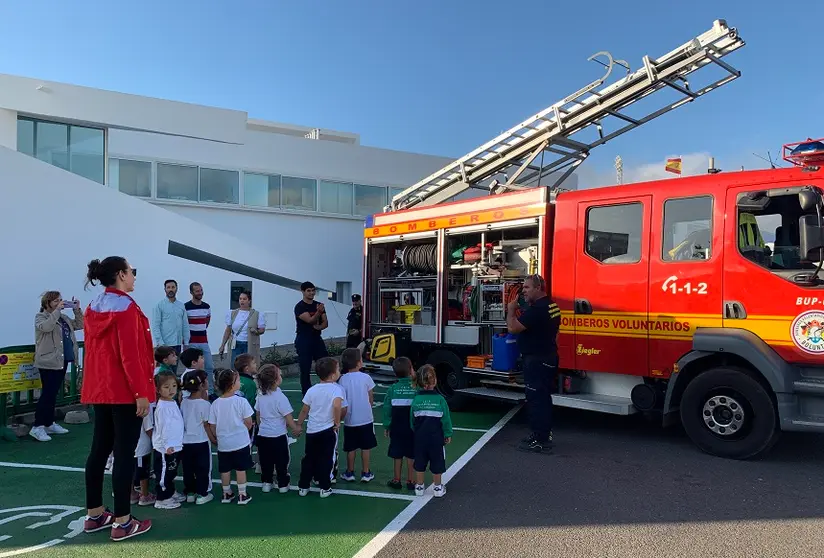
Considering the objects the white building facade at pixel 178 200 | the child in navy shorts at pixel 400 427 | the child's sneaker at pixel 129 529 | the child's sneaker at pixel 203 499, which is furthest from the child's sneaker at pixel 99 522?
the white building facade at pixel 178 200

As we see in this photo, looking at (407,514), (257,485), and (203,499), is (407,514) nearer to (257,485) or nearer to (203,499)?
(257,485)

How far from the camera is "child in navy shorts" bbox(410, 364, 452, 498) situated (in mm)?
5156

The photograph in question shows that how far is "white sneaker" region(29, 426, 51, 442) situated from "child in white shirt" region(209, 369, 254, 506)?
3.21 meters

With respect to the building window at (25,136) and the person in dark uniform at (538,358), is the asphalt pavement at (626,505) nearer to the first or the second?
the person in dark uniform at (538,358)

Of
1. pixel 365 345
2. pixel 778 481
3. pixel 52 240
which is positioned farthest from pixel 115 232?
pixel 778 481

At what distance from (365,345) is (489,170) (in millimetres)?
3286

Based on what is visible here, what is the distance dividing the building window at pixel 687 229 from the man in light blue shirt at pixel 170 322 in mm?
Result: 6047

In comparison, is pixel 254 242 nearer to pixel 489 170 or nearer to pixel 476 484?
pixel 489 170

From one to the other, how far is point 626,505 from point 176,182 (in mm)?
14094

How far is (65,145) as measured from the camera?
1380 centimetres

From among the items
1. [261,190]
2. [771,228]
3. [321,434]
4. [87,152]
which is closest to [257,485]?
[321,434]

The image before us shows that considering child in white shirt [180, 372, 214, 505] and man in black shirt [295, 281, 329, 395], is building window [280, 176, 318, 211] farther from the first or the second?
child in white shirt [180, 372, 214, 505]

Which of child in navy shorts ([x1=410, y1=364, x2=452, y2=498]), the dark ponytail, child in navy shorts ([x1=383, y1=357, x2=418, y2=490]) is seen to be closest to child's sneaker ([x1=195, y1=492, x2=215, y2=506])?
child in navy shorts ([x1=383, y1=357, x2=418, y2=490])

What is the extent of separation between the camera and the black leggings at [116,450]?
14.3 feet
